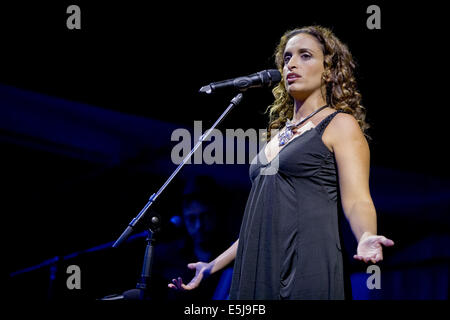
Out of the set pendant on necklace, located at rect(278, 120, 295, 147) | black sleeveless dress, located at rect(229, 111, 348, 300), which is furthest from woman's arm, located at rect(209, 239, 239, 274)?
pendant on necklace, located at rect(278, 120, 295, 147)

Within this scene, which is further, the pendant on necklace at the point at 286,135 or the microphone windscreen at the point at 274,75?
the microphone windscreen at the point at 274,75

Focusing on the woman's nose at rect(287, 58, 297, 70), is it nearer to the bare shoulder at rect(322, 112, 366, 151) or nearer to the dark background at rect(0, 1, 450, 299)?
the bare shoulder at rect(322, 112, 366, 151)

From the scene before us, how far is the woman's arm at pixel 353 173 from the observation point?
4.50ft

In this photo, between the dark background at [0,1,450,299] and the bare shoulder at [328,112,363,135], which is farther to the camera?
the dark background at [0,1,450,299]

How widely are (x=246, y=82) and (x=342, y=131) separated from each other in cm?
44

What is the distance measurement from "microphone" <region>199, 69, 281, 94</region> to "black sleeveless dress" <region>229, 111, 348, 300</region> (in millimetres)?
311

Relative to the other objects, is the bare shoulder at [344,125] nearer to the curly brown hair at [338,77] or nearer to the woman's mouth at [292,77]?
the curly brown hair at [338,77]

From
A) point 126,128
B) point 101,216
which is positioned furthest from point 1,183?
point 126,128

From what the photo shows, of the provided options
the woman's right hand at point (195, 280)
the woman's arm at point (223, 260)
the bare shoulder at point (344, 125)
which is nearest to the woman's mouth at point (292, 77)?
the bare shoulder at point (344, 125)

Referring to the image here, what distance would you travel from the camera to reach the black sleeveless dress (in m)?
1.41

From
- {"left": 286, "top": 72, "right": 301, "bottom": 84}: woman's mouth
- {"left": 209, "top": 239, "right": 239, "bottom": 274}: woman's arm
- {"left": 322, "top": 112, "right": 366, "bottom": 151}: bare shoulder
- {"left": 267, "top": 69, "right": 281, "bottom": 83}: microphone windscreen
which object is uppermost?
{"left": 267, "top": 69, "right": 281, "bottom": 83}: microphone windscreen

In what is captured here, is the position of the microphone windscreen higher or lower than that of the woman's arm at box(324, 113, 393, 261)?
higher

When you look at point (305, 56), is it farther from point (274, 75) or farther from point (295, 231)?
point (295, 231)
